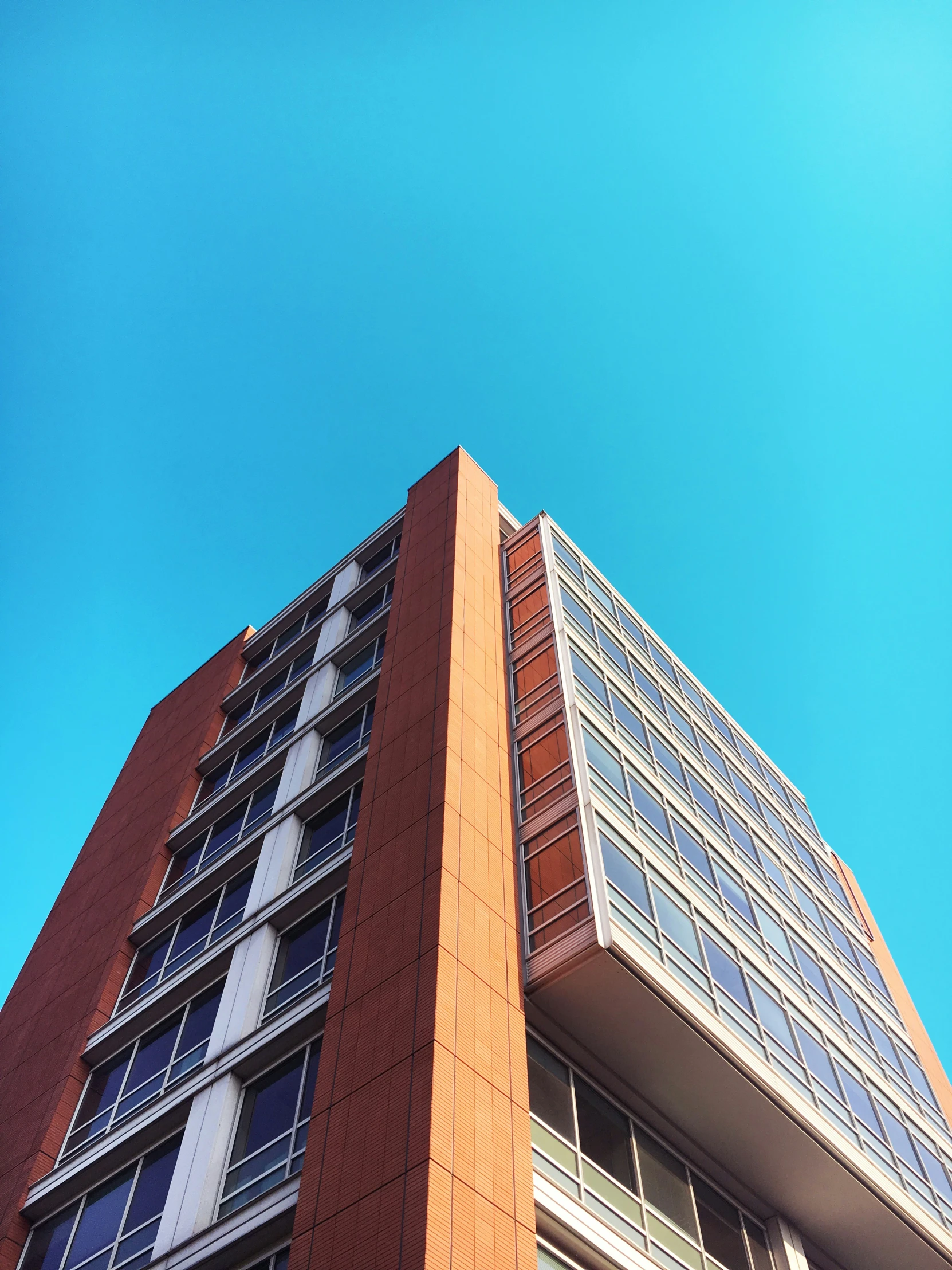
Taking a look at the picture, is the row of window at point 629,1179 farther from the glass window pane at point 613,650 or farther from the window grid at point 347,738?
the glass window pane at point 613,650

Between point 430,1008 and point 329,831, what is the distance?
909 cm

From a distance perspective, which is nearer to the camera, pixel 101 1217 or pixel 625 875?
pixel 101 1217

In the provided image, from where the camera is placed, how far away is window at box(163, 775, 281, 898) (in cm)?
2556

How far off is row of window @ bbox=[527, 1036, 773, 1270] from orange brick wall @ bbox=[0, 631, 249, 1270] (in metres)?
10.1

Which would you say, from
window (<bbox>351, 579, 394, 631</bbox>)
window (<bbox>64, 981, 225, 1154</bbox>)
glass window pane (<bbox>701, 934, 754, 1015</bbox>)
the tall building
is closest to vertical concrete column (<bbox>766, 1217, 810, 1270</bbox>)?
the tall building

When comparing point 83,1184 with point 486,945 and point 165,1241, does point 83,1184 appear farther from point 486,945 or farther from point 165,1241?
point 486,945

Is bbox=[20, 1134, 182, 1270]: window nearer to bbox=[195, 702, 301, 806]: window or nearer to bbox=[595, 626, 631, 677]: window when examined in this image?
bbox=[195, 702, 301, 806]: window

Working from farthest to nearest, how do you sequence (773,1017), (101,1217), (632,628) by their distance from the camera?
(632,628) < (773,1017) < (101,1217)

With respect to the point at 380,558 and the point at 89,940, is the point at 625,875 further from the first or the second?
the point at 380,558

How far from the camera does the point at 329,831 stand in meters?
22.8

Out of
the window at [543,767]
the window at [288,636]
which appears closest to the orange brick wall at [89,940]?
the window at [288,636]

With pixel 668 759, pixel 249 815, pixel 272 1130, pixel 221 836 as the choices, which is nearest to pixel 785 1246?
pixel 272 1130

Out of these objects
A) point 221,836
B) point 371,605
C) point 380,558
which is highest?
point 380,558

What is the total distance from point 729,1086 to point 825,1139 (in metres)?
2.33
